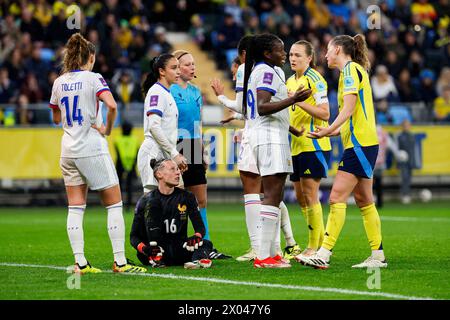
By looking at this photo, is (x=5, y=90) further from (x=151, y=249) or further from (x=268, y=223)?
(x=268, y=223)

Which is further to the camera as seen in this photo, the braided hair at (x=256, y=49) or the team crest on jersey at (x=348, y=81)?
the braided hair at (x=256, y=49)

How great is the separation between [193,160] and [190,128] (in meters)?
0.38

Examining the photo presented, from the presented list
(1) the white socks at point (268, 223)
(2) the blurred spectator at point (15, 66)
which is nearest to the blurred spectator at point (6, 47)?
(2) the blurred spectator at point (15, 66)

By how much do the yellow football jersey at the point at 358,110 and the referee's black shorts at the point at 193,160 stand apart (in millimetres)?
2047

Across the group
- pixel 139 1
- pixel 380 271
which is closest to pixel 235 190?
pixel 139 1

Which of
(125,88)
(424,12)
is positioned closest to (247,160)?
(125,88)

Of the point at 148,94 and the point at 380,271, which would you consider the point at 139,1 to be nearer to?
the point at 148,94

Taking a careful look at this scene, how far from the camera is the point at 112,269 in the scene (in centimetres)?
1037

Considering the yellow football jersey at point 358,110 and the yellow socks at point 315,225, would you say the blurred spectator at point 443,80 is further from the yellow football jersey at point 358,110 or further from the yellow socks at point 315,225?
the yellow football jersey at point 358,110

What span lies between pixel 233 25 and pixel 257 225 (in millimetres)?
15960

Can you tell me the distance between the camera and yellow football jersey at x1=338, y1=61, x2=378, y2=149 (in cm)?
1026

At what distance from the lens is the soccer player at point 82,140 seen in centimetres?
985

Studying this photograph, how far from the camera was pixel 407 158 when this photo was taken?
23.1 m
